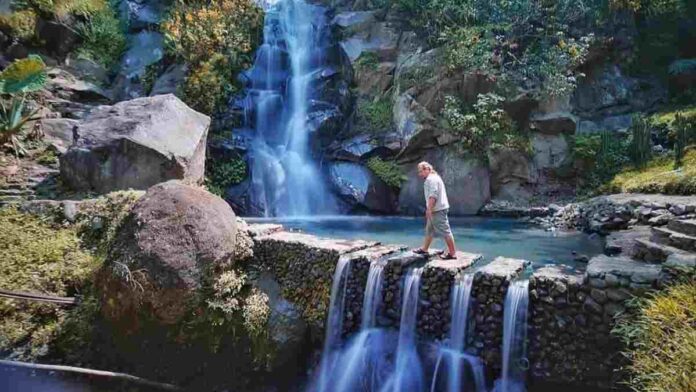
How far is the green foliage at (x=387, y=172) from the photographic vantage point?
1614cm

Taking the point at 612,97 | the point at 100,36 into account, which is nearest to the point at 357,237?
the point at 612,97

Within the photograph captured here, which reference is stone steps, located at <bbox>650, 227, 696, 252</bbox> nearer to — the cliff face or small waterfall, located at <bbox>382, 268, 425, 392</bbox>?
small waterfall, located at <bbox>382, 268, 425, 392</bbox>

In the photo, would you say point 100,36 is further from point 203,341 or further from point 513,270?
point 513,270

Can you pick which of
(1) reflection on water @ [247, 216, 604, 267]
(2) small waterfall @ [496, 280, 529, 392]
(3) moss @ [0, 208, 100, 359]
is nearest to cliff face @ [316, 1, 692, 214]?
(1) reflection on water @ [247, 216, 604, 267]

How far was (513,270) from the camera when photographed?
6180 mm

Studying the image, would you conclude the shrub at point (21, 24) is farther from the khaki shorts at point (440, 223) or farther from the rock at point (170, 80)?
the khaki shorts at point (440, 223)

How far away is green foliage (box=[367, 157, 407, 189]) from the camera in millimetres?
16141

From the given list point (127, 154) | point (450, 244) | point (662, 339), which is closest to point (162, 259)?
point (450, 244)

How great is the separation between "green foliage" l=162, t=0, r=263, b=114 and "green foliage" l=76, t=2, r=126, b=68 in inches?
106

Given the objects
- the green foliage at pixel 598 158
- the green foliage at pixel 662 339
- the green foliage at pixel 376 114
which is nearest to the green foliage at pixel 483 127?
the green foliage at pixel 598 158

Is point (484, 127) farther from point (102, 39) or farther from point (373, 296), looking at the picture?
point (102, 39)

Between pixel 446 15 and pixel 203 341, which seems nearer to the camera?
pixel 203 341

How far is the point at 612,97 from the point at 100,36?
22347mm

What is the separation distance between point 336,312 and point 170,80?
47.6 ft
